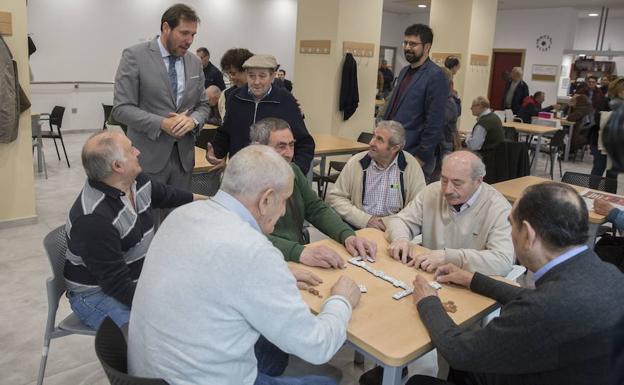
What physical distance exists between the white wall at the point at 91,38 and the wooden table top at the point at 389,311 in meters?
9.31

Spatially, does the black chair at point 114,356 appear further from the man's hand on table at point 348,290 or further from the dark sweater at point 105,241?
the man's hand on table at point 348,290

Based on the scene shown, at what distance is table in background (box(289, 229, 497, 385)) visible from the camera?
1.55 metres

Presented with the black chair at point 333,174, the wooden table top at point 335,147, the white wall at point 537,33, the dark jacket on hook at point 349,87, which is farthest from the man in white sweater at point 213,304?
the white wall at point 537,33

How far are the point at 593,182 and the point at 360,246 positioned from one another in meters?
3.00

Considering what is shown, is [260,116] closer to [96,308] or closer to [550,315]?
[96,308]

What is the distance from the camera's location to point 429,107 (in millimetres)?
3953

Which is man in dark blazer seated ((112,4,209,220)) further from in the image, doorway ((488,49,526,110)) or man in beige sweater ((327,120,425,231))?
doorway ((488,49,526,110))

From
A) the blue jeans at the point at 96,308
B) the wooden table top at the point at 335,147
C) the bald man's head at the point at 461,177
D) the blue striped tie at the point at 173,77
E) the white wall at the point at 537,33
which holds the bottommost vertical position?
the blue jeans at the point at 96,308

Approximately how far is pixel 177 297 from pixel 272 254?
0.26 m

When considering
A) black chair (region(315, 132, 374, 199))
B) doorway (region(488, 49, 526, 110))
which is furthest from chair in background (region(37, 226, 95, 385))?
doorway (region(488, 49, 526, 110))

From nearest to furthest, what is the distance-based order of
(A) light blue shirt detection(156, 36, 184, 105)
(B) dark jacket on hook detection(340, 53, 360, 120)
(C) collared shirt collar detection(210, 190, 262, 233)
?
(C) collared shirt collar detection(210, 190, 262, 233)
(A) light blue shirt detection(156, 36, 184, 105)
(B) dark jacket on hook detection(340, 53, 360, 120)

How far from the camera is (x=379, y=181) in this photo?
10.6 ft

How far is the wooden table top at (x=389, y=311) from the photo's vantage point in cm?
156

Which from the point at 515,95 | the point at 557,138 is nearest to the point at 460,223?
the point at 557,138
